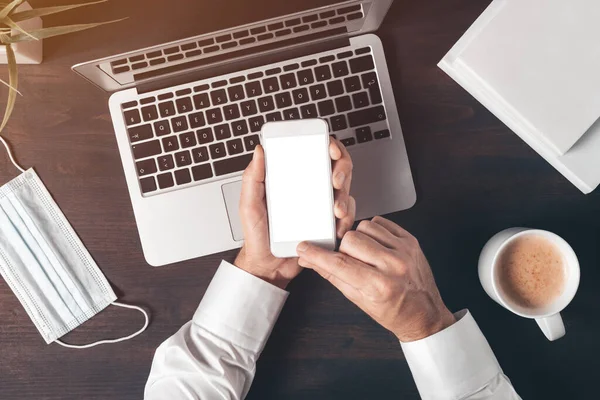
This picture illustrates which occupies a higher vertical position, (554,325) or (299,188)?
(299,188)

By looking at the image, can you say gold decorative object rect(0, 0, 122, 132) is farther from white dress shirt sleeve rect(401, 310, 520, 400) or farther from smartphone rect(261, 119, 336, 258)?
white dress shirt sleeve rect(401, 310, 520, 400)

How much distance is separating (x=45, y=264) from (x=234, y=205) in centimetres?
29

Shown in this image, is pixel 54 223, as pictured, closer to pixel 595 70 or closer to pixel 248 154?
pixel 248 154

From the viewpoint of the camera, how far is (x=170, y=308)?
2.43ft

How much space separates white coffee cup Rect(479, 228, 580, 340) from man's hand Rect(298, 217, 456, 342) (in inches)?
3.0

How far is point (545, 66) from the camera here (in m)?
0.64

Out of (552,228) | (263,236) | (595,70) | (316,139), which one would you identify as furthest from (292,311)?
(595,70)

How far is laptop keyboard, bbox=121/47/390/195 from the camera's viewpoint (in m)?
0.69

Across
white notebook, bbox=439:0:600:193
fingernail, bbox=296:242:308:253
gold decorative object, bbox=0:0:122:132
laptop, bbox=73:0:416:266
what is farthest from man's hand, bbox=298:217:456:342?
gold decorative object, bbox=0:0:122:132

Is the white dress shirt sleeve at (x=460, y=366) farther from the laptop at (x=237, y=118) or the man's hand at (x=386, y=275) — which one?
the laptop at (x=237, y=118)

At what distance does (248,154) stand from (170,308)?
25 centimetres

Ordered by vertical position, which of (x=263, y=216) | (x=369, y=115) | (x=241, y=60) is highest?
(x=241, y=60)

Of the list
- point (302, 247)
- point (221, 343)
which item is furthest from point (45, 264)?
point (302, 247)

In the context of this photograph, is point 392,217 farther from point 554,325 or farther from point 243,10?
point 243,10
